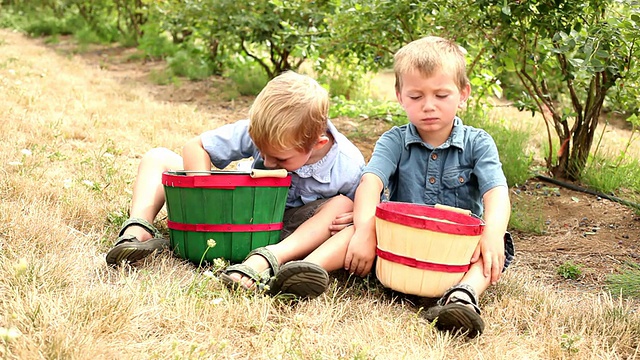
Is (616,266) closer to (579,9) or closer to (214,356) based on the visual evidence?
(579,9)

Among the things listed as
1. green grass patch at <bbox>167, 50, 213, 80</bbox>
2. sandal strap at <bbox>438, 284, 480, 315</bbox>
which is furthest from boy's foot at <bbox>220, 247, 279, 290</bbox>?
green grass patch at <bbox>167, 50, 213, 80</bbox>

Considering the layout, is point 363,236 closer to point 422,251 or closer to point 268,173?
point 422,251

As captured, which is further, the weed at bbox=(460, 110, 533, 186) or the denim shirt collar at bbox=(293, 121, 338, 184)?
the weed at bbox=(460, 110, 533, 186)

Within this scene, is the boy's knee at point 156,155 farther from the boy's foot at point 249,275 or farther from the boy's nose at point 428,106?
the boy's nose at point 428,106

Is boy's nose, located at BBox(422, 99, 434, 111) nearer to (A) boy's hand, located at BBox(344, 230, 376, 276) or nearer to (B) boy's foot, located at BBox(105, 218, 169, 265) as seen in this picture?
(A) boy's hand, located at BBox(344, 230, 376, 276)

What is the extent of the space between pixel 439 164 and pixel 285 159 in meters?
0.58

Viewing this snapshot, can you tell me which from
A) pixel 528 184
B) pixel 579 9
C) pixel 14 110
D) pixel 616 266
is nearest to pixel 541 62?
pixel 579 9

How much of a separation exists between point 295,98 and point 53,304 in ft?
3.41

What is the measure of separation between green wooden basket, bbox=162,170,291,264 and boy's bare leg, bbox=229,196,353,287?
9 cm

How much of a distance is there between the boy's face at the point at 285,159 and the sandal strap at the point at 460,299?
2.30 feet

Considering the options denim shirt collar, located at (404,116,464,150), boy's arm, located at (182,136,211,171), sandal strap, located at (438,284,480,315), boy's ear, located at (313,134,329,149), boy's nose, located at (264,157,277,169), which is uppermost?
denim shirt collar, located at (404,116,464,150)

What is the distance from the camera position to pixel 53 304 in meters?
1.74

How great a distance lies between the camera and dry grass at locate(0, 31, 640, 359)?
1.68m

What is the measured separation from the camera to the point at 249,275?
7.07 ft
